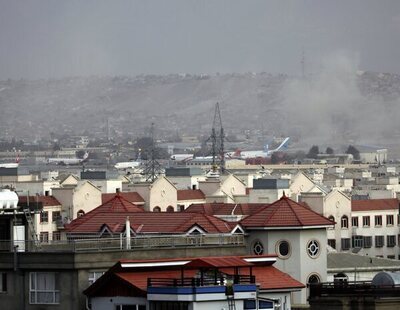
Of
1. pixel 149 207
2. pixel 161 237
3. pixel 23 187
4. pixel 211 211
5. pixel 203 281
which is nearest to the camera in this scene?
pixel 203 281

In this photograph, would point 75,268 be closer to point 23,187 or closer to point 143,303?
point 143,303

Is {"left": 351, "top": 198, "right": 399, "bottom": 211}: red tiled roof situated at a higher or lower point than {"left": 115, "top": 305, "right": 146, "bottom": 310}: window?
higher

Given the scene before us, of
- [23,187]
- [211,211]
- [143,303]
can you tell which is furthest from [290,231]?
[23,187]

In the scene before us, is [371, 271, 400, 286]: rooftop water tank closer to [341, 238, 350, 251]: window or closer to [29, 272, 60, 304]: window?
[29, 272, 60, 304]: window

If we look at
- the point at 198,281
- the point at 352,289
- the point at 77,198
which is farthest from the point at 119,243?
the point at 77,198

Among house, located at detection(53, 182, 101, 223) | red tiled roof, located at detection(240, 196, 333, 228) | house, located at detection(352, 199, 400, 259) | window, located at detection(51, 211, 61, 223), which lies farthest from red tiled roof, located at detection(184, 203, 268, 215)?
house, located at detection(352, 199, 400, 259)

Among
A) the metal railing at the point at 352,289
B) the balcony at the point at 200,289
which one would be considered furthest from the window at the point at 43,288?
the metal railing at the point at 352,289
